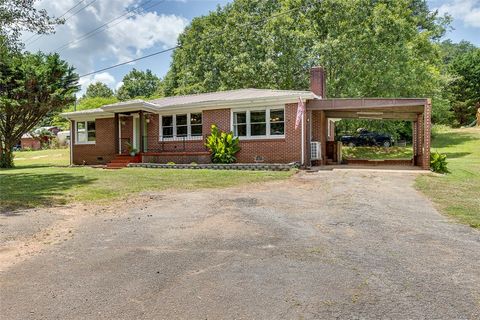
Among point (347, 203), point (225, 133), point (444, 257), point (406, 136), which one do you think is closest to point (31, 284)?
point (444, 257)

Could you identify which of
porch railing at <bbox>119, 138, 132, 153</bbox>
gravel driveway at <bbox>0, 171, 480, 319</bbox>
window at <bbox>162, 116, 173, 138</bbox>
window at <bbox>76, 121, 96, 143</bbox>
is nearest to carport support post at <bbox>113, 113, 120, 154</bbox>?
porch railing at <bbox>119, 138, 132, 153</bbox>

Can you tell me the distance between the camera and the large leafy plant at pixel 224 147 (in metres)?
17.2

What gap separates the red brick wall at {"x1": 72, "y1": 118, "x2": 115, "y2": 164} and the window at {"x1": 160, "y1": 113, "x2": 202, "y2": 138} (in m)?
3.74

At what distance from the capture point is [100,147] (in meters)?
22.3

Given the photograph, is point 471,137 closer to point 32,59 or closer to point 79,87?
point 79,87

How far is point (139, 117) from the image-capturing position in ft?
65.9

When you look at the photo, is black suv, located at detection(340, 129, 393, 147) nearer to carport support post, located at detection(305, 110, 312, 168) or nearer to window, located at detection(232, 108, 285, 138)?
carport support post, located at detection(305, 110, 312, 168)

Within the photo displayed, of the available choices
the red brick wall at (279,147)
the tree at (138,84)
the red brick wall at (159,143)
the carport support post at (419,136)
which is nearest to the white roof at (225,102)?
the red brick wall at (279,147)

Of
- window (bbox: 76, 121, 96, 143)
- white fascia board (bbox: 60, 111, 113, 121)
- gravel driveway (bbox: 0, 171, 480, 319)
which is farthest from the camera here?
window (bbox: 76, 121, 96, 143)

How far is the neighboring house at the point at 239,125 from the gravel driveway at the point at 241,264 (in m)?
8.64

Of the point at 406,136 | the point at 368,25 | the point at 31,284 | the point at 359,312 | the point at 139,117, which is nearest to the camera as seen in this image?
the point at 359,312

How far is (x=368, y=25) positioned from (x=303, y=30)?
4915mm

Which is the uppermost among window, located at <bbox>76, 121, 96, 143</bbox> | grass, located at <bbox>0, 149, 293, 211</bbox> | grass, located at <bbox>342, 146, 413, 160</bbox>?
window, located at <bbox>76, 121, 96, 143</bbox>

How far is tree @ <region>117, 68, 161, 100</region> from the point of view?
76.1m
